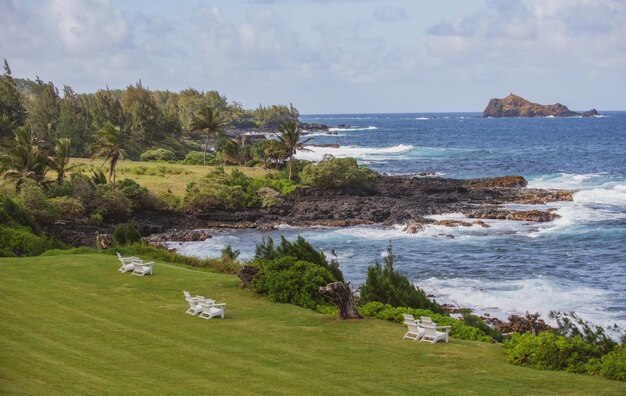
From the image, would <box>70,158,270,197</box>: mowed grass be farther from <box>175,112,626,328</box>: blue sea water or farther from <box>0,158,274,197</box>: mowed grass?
<box>175,112,626,328</box>: blue sea water

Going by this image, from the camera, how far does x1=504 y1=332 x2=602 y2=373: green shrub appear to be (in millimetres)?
15219

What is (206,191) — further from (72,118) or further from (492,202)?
(72,118)

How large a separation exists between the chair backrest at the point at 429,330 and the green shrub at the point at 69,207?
33.5m

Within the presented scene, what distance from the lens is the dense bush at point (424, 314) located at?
18.6m

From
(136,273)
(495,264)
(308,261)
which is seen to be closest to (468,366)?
(308,261)

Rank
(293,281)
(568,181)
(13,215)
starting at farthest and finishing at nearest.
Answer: (568,181) → (13,215) → (293,281)

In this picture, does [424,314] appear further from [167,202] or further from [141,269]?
[167,202]

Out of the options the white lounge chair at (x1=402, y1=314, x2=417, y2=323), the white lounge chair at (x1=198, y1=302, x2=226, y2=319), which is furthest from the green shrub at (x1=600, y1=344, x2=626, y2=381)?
the white lounge chair at (x1=198, y1=302, x2=226, y2=319)

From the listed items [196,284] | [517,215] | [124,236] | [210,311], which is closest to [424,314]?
[210,311]

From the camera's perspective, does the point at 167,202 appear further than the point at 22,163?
Yes

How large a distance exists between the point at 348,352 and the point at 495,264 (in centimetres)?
2215

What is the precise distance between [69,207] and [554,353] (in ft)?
121

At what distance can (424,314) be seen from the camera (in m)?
19.8

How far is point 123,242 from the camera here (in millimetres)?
34656
